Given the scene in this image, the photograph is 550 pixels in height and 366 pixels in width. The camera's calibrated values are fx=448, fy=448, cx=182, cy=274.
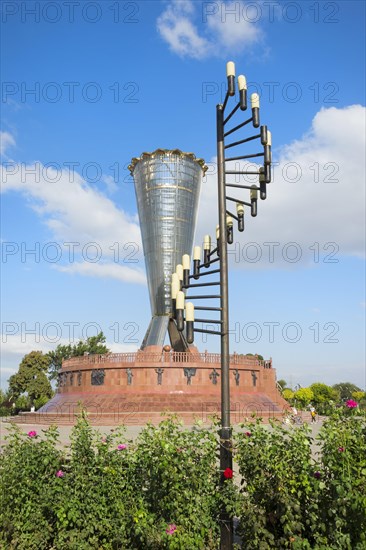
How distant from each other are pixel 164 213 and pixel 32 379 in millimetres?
22297

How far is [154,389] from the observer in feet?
75.2

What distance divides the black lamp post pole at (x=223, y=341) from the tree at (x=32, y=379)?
41.3 m

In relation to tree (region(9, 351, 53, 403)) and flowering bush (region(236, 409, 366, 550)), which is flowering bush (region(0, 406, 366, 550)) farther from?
tree (region(9, 351, 53, 403))

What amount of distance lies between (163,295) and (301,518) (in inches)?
1142

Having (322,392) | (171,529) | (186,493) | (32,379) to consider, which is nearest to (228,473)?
(186,493)

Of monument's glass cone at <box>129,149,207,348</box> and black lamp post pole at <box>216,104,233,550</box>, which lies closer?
black lamp post pole at <box>216,104,233,550</box>

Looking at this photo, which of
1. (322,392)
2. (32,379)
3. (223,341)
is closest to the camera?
(223,341)

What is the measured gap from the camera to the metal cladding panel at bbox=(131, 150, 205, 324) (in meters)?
33.4

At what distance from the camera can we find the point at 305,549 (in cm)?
386

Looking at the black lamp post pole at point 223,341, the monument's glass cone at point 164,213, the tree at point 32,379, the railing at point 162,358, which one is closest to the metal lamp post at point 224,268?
the black lamp post pole at point 223,341

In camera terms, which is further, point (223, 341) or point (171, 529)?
point (223, 341)

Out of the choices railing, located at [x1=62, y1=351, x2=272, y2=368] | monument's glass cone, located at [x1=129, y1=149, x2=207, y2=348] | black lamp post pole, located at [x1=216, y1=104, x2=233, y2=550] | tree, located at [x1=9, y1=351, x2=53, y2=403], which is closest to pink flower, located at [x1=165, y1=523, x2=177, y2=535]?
black lamp post pole, located at [x1=216, y1=104, x2=233, y2=550]

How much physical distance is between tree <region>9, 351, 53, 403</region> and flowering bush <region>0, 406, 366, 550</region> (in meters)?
41.0

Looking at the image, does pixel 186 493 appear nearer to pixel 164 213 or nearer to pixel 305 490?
A: pixel 305 490
